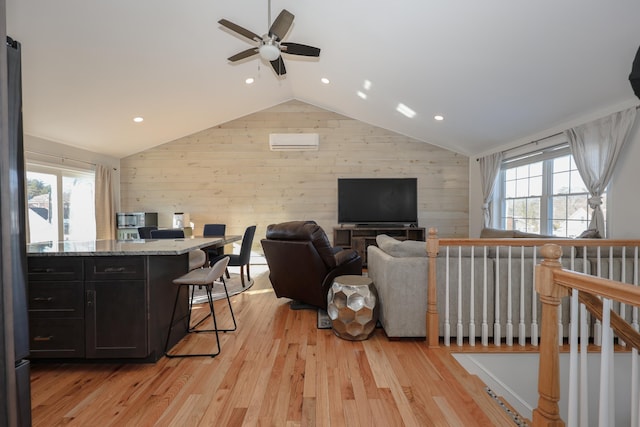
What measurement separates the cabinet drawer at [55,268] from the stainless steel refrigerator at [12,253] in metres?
1.40

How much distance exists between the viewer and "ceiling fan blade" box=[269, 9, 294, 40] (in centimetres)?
252

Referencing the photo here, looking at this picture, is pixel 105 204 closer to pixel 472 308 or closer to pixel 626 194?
pixel 472 308

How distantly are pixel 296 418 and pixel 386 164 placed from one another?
538cm

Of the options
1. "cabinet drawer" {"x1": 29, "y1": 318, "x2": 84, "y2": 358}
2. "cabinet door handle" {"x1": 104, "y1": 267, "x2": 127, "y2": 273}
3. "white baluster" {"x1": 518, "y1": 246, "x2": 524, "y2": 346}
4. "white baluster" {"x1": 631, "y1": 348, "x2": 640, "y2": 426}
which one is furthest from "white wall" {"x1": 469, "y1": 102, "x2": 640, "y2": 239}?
"cabinet drawer" {"x1": 29, "y1": 318, "x2": 84, "y2": 358}

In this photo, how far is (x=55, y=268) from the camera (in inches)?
84.7

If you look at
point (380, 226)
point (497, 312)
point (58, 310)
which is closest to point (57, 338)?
point (58, 310)

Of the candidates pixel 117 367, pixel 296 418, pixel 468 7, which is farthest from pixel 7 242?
pixel 468 7

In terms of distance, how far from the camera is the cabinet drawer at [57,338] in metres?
2.15

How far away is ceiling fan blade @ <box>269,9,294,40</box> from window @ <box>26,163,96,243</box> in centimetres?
421

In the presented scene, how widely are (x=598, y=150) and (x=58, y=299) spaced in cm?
523

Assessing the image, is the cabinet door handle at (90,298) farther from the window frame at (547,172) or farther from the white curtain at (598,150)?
the window frame at (547,172)

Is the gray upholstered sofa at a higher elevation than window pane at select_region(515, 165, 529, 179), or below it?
below

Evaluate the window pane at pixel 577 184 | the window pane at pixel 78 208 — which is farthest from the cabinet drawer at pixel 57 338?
the window pane at pixel 577 184

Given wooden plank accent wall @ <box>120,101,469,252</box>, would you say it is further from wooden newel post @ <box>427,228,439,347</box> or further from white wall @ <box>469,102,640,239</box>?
wooden newel post @ <box>427,228,439,347</box>
